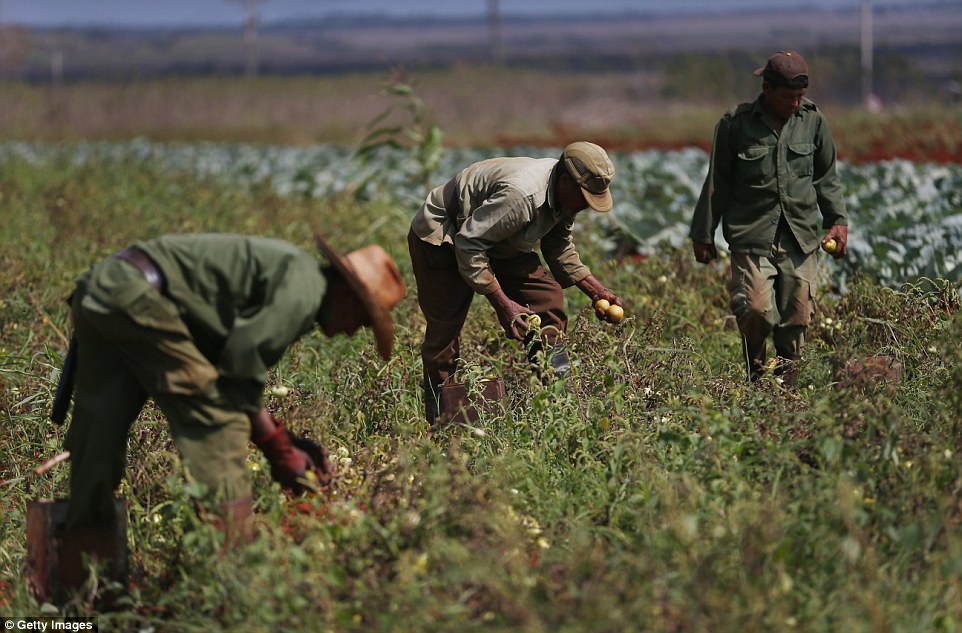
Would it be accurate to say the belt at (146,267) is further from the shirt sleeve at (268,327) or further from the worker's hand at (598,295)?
the worker's hand at (598,295)

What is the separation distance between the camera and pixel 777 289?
19.0 feet

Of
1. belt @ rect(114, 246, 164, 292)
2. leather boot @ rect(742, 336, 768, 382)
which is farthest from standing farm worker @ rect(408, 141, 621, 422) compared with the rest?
belt @ rect(114, 246, 164, 292)

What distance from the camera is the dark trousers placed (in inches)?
211

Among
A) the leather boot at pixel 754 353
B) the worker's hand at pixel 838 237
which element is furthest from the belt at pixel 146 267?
the worker's hand at pixel 838 237

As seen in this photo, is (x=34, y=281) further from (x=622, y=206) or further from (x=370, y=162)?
(x=370, y=162)

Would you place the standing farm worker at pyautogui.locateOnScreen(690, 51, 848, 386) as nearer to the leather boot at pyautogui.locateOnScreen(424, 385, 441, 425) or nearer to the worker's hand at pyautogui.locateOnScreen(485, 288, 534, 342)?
the worker's hand at pyautogui.locateOnScreen(485, 288, 534, 342)

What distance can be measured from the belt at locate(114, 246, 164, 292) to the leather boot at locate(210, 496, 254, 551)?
2.17 ft

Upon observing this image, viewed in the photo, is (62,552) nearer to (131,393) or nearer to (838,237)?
(131,393)

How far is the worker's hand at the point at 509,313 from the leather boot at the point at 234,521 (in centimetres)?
160

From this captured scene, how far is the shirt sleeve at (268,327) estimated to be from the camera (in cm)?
354

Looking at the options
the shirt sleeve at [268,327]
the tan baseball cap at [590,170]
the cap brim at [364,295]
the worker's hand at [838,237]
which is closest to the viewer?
the shirt sleeve at [268,327]

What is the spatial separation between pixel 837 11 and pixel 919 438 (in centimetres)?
14355

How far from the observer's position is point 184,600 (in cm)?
375

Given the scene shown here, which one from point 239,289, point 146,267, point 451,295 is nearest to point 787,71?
point 451,295
